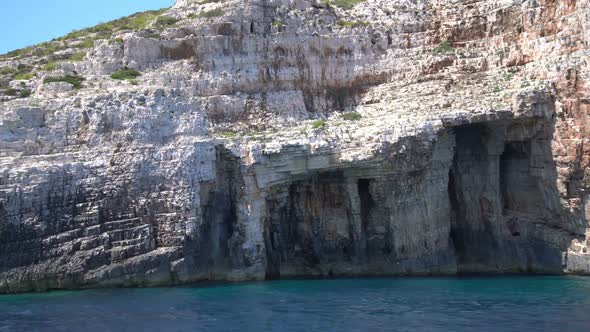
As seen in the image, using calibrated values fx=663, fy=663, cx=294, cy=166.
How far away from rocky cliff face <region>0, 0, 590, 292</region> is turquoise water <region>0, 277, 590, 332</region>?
228cm

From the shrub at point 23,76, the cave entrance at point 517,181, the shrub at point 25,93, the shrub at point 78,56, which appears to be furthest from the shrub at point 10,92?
the cave entrance at point 517,181

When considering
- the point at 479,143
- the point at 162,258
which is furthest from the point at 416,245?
the point at 162,258

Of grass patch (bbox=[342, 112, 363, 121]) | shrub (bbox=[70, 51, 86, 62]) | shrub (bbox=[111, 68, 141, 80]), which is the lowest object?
grass patch (bbox=[342, 112, 363, 121])

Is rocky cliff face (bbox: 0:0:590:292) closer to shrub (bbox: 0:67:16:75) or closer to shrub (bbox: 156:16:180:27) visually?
shrub (bbox: 0:67:16:75)

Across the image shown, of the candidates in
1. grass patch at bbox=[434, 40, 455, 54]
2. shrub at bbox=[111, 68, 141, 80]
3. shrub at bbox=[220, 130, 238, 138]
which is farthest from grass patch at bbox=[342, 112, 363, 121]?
shrub at bbox=[111, 68, 141, 80]

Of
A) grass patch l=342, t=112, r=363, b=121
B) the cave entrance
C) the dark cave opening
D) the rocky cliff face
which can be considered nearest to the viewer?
the rocky cliff face

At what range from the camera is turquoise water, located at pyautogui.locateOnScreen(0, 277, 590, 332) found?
23.1m

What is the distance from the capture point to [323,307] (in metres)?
26.2

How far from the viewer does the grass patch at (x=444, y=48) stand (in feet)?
126

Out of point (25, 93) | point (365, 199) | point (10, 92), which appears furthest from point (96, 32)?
point (365, 199)

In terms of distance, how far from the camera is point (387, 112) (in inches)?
1425

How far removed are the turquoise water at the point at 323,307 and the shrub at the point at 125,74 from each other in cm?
1217

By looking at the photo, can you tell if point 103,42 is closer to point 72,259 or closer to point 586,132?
point 72,259

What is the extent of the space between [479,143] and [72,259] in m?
22.0
